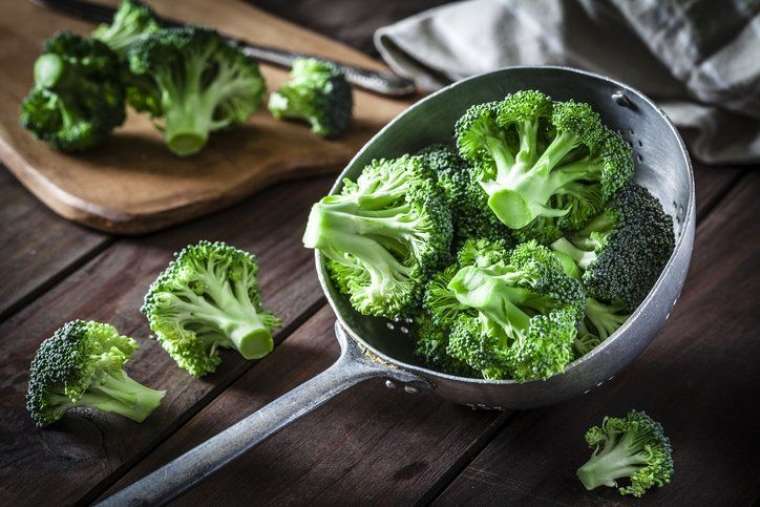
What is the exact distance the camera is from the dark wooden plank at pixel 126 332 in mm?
1589

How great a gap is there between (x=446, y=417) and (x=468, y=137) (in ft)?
1.51

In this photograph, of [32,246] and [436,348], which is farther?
[32,246]

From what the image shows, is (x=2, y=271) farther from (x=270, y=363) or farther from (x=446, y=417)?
(x=446, y=417)

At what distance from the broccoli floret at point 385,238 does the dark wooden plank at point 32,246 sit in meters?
0.68


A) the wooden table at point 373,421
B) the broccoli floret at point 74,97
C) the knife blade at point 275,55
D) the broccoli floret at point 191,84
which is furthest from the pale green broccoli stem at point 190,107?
the wooden table at point 373,421

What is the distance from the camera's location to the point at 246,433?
1.43 m

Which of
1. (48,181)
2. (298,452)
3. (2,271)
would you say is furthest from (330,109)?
(298,452)

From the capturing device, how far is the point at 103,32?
8.09 ft

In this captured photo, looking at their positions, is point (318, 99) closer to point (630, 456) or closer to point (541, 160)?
point (541, 160)

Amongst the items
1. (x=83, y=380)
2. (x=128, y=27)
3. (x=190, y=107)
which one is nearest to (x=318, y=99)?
(x=190, y=107)

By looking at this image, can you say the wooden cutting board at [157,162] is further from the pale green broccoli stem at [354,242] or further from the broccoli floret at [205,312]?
the pale green broccoli stem at [354,242]

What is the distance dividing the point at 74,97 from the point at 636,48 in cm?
128

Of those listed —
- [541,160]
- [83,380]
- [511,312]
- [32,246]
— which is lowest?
[32,246]

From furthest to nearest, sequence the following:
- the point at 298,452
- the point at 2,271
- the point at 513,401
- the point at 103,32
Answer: the point at 103,32 → the point at 2,271 → the point at 298,452 → the point at 513,401
